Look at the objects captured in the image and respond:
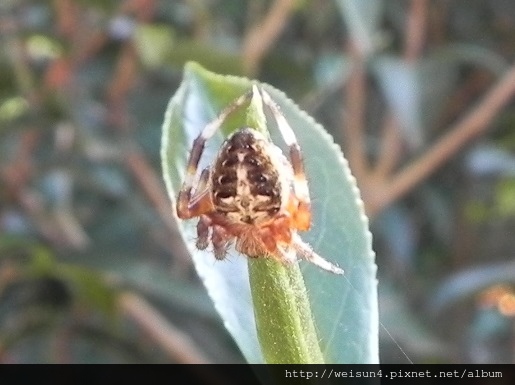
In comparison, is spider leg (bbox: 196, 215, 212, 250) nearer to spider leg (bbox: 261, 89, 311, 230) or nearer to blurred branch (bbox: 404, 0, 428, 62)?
spider leg (bbox: 261, 89, 311, 230)

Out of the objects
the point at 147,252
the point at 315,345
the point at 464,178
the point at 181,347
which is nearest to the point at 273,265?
the point at 315,345

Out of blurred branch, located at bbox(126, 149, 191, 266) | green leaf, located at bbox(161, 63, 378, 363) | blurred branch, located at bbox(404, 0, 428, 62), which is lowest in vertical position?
green leaf, located at bbox(161, 63, 378, 363)

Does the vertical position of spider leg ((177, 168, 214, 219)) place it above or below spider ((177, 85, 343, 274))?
above

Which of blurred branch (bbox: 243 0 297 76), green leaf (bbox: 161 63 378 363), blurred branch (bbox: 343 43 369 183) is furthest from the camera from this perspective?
blurred branch (bbox: 343 43 369 183)

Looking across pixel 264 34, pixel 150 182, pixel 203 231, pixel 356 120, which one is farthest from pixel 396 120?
pixel 203 231

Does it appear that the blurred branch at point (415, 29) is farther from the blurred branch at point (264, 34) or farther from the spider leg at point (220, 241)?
the spider leg at point (220, 241)

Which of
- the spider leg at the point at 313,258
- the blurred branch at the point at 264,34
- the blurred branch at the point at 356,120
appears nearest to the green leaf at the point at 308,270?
the spider leg at the point at 313,258

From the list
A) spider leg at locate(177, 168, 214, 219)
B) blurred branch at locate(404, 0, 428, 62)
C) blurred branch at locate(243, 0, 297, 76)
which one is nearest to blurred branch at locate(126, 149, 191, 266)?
blurred branch at locate(243, 0, 297, 76)
